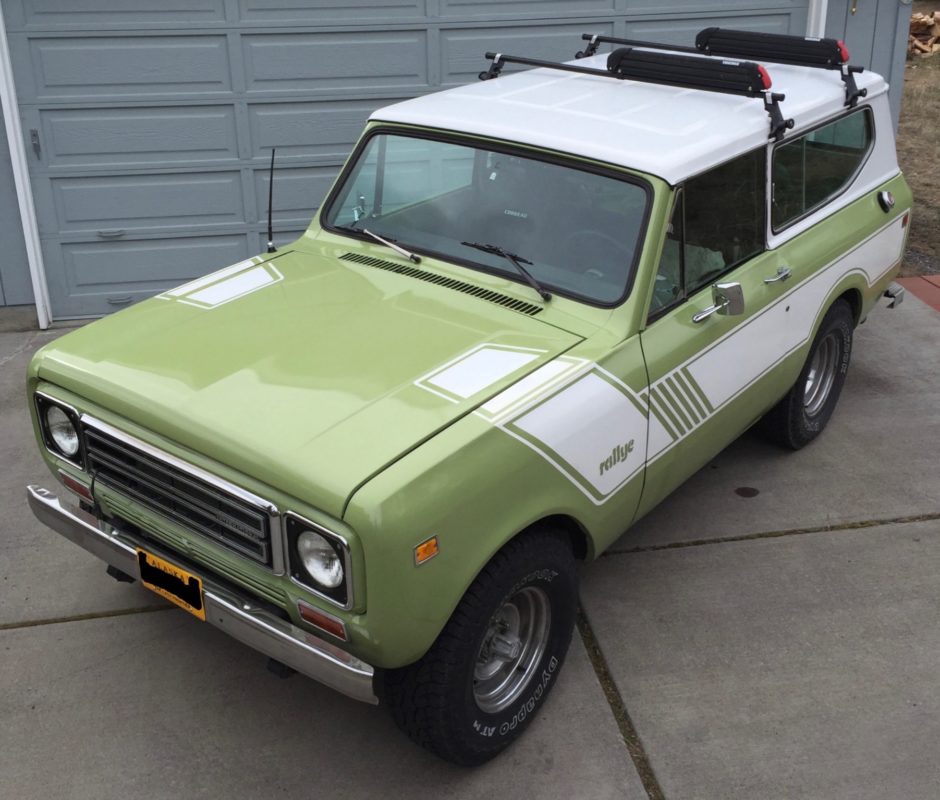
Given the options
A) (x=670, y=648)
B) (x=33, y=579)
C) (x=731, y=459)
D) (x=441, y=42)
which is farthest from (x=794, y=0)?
(x=33, y=579)

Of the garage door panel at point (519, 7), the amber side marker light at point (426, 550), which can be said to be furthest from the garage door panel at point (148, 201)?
the amber side marker light at point (426, 550)

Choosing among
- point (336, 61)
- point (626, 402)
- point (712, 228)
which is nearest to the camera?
point (626, 402)

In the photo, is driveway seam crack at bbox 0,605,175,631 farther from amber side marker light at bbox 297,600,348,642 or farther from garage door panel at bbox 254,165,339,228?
garage door panel at bbox 254,165,339,228

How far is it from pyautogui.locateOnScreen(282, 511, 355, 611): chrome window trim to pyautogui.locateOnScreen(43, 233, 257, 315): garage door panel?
4.44 metres

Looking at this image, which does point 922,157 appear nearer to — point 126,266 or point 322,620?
point 126,266

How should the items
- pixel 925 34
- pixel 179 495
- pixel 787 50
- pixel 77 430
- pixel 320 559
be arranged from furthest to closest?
pixel 925 34, pixel 787 50, pixel 77 430, pixel 179 495, pixel 320 559

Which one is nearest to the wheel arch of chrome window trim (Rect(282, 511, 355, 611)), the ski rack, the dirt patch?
chrome window trim (Rect(282, 511, 355, 611))

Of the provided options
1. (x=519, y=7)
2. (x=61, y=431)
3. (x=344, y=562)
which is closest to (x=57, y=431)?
(x=61, y=431)

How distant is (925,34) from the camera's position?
15.6 metres

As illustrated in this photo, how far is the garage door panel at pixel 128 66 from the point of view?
21.2 ft

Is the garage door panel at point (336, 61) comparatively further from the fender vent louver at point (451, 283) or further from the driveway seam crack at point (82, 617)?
Result: the driveway seam crack at point (82, 617)

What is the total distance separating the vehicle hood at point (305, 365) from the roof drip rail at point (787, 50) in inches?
92.9

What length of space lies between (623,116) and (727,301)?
924 mm

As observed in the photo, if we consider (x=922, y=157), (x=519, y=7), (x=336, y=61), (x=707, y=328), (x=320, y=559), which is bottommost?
(x=922, y=157)
